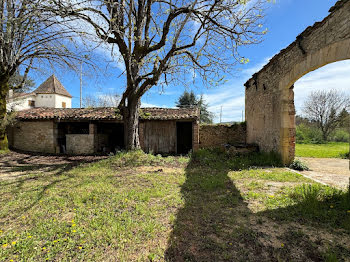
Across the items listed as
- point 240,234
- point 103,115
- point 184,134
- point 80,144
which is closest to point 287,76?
point 240,234

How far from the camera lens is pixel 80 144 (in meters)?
10.8

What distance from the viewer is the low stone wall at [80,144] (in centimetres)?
1078

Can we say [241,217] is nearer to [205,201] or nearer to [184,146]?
[205,201]

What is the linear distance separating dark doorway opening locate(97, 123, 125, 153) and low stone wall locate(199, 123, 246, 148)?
5.96 m

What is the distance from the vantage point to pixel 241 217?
9.82 feet

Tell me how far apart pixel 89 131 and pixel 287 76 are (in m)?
10.9

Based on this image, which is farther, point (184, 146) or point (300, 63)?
point (184, 146)

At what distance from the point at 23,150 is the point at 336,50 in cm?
1613

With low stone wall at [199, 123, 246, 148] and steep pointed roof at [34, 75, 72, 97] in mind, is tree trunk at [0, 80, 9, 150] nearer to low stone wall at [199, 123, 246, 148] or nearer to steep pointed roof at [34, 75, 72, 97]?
low stone wall at [199, 123, 246, 148]

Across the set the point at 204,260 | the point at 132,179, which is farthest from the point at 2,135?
the point at 204,260

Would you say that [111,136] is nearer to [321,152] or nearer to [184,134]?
[184,134]

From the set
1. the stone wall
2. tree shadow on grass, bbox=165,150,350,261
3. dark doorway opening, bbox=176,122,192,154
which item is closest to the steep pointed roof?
the stone wall

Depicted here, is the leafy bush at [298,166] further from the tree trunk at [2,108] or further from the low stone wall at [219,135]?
the tree trunk at [2,108]

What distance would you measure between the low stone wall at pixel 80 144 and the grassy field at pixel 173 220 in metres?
5.69
